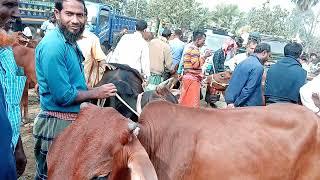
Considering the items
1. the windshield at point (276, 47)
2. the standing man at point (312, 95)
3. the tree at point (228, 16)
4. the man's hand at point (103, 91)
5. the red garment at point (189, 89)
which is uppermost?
the man's hand at point (103, 91)

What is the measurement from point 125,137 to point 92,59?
353 cm

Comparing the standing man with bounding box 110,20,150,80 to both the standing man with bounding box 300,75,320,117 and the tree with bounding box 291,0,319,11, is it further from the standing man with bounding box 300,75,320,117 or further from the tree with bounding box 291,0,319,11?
the tree with bounding box 291,0,319,11

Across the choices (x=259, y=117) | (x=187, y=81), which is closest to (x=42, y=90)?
(x=259, y=117)

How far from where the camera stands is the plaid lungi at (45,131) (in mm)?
2934

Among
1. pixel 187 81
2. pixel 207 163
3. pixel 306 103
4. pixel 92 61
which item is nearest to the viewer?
pixel 207 163

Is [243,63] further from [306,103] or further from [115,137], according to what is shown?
[115,137]

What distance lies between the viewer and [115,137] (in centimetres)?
187

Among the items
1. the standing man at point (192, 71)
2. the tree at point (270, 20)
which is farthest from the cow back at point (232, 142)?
the tree at point (270, 20)

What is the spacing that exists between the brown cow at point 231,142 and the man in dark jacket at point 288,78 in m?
2.58

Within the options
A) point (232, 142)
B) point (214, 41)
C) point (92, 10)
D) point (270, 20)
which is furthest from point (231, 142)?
point (270, 20)

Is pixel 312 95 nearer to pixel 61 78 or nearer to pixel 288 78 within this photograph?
pixel 288 78

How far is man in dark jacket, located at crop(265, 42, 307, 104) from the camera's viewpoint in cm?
540

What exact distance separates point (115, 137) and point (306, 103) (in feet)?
11.5

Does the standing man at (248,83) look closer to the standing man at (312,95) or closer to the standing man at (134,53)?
the standing man at (312,95)
